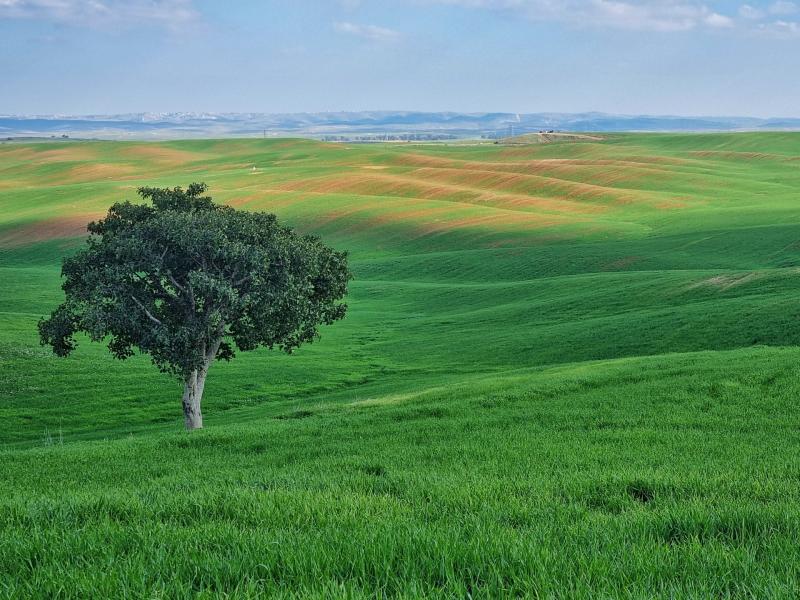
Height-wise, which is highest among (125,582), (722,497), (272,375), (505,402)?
(125,582)

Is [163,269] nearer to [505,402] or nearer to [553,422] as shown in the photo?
[505,402]

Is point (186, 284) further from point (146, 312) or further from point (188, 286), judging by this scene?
point (146, 312)

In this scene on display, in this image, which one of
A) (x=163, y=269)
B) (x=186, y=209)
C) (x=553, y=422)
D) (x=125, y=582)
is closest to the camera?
(x=125, y=582)

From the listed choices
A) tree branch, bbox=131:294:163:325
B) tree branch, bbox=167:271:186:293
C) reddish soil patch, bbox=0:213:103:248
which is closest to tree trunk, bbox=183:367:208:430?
tree branch, bbox=131:294:163:325

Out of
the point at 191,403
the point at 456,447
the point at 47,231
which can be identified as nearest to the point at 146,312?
the point at 191,403

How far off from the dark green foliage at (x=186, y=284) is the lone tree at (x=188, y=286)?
0.04 metres

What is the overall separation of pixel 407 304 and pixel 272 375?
2941cm

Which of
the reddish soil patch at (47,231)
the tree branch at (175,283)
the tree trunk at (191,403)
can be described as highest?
the tree branch at (175,283)

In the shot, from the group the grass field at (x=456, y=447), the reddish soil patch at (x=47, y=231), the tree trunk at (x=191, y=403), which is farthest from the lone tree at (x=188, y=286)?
the reddish soil patch at (x=47, y=231)

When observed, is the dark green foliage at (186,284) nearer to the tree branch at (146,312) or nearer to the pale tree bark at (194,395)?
the tree branch at (146,312)

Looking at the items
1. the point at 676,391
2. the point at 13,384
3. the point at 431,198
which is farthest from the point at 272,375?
the point at 431,198

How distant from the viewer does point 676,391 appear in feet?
77.6

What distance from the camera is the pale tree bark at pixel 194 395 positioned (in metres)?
32.2

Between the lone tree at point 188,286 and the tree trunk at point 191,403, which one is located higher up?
the lone tree at point 188,286
